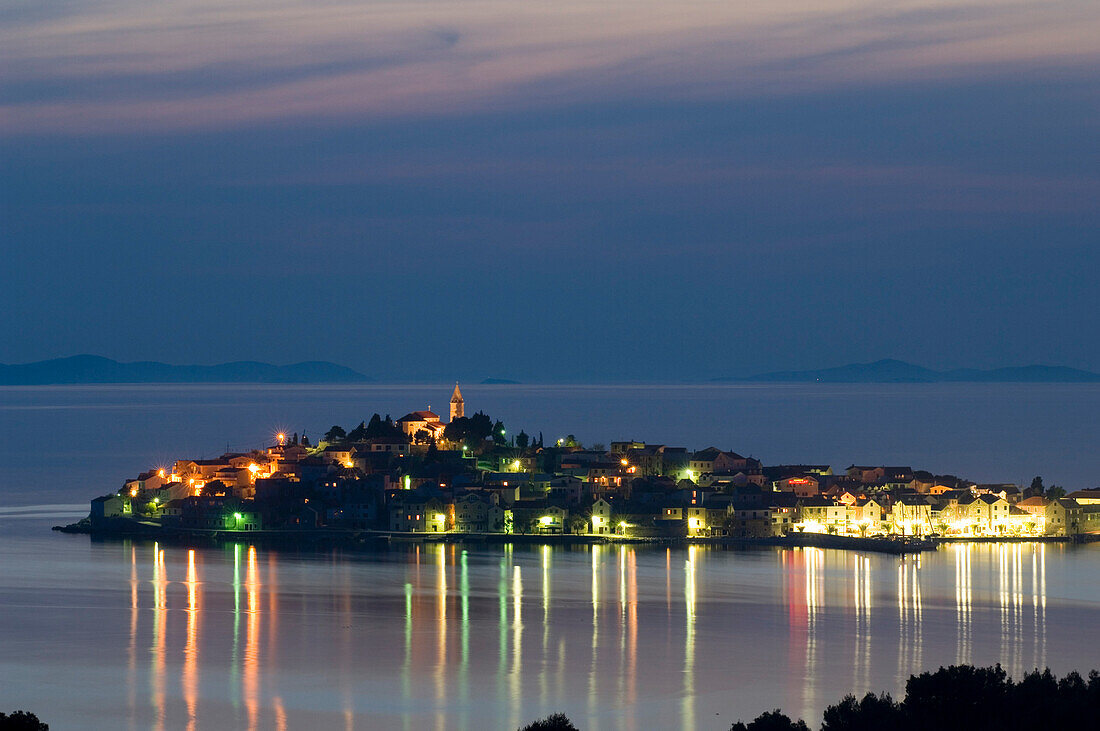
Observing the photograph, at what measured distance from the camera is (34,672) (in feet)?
77.3

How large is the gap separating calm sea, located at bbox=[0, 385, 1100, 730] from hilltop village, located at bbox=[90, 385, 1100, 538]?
2.15 meters

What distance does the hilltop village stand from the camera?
4103cm

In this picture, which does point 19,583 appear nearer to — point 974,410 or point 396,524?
point 396,524

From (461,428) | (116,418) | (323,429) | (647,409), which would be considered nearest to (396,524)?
(461,428)

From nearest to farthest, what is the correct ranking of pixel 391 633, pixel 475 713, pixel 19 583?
pixel 475 713
pixel 391 633
pixel 19 583

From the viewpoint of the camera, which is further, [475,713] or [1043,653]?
[1043,653]

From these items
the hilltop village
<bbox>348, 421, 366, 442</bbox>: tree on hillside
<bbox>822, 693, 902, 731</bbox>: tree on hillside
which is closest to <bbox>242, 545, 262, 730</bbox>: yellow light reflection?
<bbox>822, 693, 902, 731</bbox>: tree on hillside

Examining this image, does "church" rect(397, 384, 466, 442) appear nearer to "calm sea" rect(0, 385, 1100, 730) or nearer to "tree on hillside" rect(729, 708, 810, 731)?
"calm sea" rect(0, 385, 1100, 730)

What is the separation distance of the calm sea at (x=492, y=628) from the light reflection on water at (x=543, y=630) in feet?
0.19

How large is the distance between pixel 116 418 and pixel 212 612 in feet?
268

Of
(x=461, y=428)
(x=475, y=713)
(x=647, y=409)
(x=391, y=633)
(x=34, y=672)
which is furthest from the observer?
(x=647, y=409)

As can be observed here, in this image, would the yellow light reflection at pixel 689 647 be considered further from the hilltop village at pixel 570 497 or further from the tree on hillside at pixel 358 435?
the tree on hillside at pixel 358 435

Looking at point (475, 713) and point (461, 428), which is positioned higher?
point (461, 428)

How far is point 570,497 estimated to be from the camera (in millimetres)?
43188
